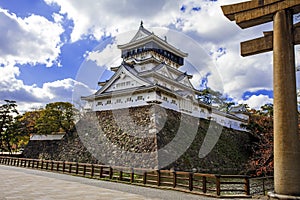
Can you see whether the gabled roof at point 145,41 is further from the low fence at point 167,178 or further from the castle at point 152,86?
the low fence at point 167,178

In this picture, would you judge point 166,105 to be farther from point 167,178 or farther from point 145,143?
point 167,178

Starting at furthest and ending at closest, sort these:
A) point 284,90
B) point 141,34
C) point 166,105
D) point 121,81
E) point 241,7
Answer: point 141,34 → point 121,81 → point 166,105 → point 241,7 → point 284,90

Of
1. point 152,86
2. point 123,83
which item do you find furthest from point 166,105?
point 123,83

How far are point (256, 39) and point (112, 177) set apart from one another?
402 inches

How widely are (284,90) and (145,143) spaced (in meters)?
14.7

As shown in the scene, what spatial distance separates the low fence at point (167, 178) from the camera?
9256mm

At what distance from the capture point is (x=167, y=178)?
37.8 ft

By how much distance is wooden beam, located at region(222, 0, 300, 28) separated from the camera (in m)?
5.49

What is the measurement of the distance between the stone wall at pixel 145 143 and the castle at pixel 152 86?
166 centimetres

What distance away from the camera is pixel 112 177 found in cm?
1373

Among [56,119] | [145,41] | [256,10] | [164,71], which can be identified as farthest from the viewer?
[145,41]

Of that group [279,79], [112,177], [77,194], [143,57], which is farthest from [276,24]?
A: [143,57]

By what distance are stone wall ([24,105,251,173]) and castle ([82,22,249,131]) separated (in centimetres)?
166

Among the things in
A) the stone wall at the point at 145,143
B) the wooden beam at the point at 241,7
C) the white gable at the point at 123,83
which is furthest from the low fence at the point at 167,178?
the white gable at the point at 123,83
